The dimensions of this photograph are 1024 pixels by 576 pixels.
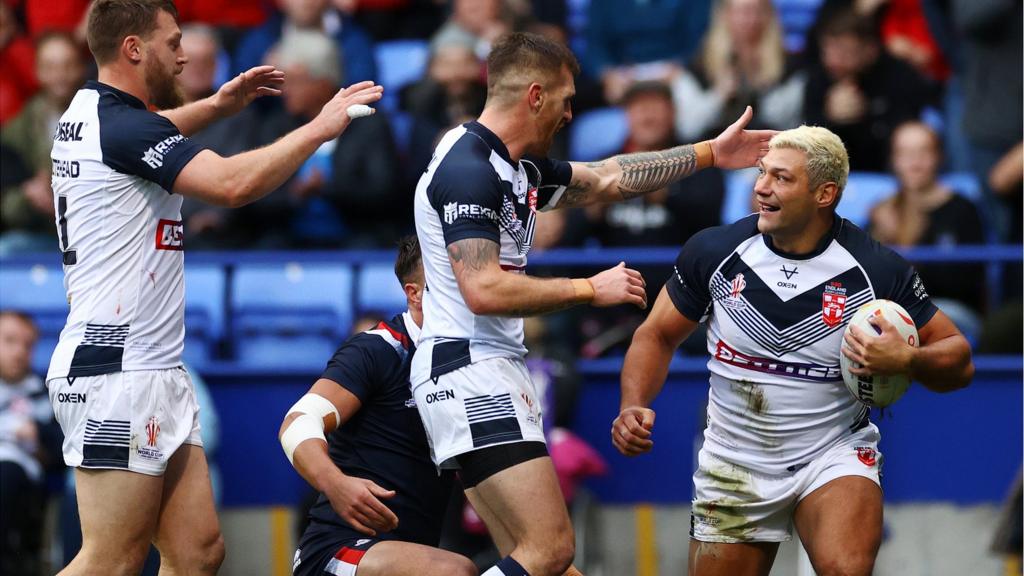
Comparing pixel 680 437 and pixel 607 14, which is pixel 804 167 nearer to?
pixel 680 437

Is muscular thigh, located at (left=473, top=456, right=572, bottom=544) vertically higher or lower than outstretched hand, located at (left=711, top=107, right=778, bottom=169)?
lower

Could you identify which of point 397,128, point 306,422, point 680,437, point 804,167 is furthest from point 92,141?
point 397,128

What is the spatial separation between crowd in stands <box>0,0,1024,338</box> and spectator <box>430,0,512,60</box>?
0.06 feet

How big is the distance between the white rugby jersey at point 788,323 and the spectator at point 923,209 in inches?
143

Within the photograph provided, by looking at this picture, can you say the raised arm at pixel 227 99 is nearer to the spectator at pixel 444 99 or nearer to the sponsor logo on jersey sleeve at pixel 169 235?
the sponsor logo on jersey sleeve at pixel 169 235

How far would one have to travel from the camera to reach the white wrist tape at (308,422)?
19.3 feet

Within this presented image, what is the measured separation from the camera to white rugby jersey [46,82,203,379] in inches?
232

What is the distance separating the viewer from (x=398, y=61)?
12.4 metres

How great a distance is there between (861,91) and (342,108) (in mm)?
5833

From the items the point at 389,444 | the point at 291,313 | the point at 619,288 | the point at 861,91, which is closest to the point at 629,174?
the point at 619,288

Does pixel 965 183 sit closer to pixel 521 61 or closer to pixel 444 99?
pixel 444 99

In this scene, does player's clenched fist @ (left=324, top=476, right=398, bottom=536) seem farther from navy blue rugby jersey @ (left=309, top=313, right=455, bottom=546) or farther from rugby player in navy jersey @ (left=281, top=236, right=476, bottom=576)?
navy blue rugby jersey @ (left=309, top=313, right=455, bottom=546)

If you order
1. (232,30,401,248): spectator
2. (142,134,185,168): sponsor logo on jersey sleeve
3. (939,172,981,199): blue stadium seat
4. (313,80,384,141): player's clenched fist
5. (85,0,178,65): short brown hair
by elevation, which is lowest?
(232,30,401,248): spectator

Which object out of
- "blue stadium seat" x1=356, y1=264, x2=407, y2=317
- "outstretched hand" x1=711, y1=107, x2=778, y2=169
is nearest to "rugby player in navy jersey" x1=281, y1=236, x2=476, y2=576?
"outstretched hand" x1=711, y1=107, x2=778, y2=169
